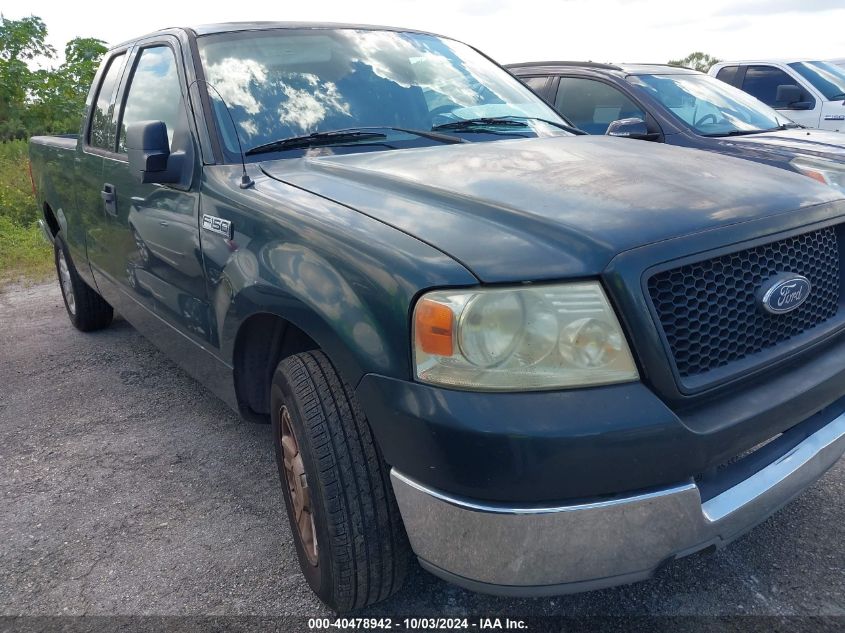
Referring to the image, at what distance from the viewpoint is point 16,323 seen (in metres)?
5.46

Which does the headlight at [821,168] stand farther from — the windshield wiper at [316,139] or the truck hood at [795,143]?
the windshield wiper at [316,139]

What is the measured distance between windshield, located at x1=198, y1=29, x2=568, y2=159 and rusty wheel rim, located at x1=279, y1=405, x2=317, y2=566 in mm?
1000

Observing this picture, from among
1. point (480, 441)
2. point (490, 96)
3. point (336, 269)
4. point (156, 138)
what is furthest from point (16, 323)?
point (480, 441)

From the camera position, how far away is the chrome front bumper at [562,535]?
161 cm

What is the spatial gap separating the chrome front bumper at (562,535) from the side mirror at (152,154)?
5.05ft

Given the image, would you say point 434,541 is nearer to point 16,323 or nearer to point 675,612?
point 675,612

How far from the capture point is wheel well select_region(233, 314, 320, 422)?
7.52 feet

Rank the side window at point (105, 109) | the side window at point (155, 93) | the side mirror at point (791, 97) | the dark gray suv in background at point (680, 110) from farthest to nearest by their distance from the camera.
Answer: the side mirror at point (791, 97)
the dark gray suv in background at point (680, 110)
the side window at point (105, 109)
the side window at point (155, 93)

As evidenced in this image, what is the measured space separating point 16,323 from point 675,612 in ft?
16.3

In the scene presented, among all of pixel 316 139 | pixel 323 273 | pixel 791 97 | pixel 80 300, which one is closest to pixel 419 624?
pixel 323 273

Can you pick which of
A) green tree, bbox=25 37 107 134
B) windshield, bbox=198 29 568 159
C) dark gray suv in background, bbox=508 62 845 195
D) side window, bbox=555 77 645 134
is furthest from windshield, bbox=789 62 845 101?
green tree, bbox=25 37 107 134

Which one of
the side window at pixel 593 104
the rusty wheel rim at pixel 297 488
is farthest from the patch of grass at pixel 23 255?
the rusty wheel rim at pixel 297 488

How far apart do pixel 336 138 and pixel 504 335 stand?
137 centimetres

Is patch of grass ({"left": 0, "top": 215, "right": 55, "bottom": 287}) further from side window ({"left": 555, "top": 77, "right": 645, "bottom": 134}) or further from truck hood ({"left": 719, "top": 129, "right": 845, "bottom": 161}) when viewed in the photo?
truck hood ({"left": 719, "top": 129, "right": 845, "bottom": 161})
